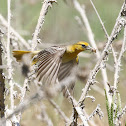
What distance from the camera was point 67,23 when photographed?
7547mm

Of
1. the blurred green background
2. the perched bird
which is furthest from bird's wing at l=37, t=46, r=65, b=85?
the blurred green background

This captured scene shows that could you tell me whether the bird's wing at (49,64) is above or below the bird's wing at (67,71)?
above

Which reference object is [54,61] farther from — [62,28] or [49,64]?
[62,28]

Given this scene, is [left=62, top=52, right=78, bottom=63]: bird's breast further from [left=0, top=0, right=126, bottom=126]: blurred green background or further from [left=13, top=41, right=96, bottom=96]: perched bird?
[left=0, top=0, right=126, bottom=126]: blurred green background

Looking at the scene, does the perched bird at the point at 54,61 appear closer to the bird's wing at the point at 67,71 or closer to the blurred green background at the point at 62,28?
the bird's wing at the point at 67,71

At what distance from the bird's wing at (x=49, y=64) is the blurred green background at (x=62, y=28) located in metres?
0.15

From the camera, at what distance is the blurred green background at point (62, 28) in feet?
10.2

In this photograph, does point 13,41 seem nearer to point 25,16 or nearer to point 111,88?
point 111,88

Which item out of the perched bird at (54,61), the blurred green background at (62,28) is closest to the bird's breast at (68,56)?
the perched bird at (54,61)

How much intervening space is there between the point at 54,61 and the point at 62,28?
4.05 m

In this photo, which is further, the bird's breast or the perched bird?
the bird's breast

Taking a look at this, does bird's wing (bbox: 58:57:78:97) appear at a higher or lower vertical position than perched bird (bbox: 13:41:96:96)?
lower

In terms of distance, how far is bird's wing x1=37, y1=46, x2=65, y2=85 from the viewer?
2.58 meters

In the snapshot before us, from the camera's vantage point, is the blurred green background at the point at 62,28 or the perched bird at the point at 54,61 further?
the blurred green background at the point at 62,28
